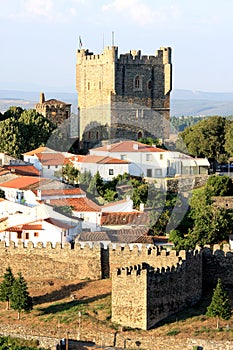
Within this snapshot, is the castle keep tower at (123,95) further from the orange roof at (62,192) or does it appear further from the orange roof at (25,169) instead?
the orange roof at (62,192)

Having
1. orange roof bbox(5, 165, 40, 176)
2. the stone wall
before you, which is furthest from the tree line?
orange roof bbox(5, 165, 40, 176)

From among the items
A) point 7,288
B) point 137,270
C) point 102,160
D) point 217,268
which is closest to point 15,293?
point 7,288

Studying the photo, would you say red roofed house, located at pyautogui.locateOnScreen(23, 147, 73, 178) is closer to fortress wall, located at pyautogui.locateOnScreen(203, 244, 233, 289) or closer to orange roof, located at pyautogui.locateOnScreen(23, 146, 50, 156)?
orange roof, located at pyautogui.locateOnScreen(23, 146, 50, 156)

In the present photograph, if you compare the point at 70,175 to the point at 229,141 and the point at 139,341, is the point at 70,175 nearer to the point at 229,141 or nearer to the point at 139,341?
the point at 229,141

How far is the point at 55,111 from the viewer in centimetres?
6844

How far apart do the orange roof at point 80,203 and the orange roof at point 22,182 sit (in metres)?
3.56

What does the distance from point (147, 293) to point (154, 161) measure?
26.0 meters

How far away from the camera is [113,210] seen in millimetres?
44062

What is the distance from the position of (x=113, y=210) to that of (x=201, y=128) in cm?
1454

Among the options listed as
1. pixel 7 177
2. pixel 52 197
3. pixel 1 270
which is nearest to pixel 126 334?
pixel 1 270

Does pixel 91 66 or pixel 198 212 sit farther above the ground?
pixel 91 66

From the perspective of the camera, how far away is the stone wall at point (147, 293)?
27797 mm

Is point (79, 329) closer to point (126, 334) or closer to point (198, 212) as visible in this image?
point (126, 334)

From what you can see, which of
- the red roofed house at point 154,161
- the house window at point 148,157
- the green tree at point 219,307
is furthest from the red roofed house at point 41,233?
the house window at point 148,157
